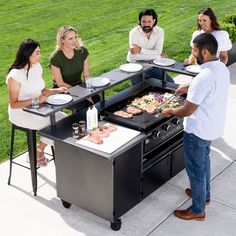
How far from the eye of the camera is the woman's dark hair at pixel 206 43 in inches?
199

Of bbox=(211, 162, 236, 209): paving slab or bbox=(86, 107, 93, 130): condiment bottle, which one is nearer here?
bbox=(86, 107, 93, 130): condiment bottle

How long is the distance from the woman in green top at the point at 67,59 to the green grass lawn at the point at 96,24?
6.63 ft

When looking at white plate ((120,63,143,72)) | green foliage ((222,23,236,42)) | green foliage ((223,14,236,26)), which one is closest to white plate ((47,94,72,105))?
white plate ((120,63,143,72))

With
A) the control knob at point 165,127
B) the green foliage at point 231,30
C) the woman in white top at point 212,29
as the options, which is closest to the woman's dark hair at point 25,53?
the control knob at point 165,127

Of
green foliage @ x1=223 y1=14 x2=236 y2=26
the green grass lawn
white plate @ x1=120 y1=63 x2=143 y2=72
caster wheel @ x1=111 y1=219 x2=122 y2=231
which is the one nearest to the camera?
caster wheel @ x1=111 y1=219 x2=122 y2=231

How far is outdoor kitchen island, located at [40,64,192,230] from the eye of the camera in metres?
5.43

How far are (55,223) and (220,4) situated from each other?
11.2 m

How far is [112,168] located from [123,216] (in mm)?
862

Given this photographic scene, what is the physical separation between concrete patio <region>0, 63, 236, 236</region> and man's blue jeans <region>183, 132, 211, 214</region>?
0.26 m

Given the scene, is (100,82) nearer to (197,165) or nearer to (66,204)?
(66,204)

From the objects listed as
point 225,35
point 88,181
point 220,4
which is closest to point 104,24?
point 220,4

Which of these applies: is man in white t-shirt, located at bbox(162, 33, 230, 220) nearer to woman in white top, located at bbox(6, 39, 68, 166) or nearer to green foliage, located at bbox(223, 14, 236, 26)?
woman in white top, located at bbox(6, 39, 68, 166)

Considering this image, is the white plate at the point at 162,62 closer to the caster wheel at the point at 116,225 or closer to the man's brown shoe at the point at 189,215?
the man's brown shoe at the point at 189,215

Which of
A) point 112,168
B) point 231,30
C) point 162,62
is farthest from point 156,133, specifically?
point 231,30
